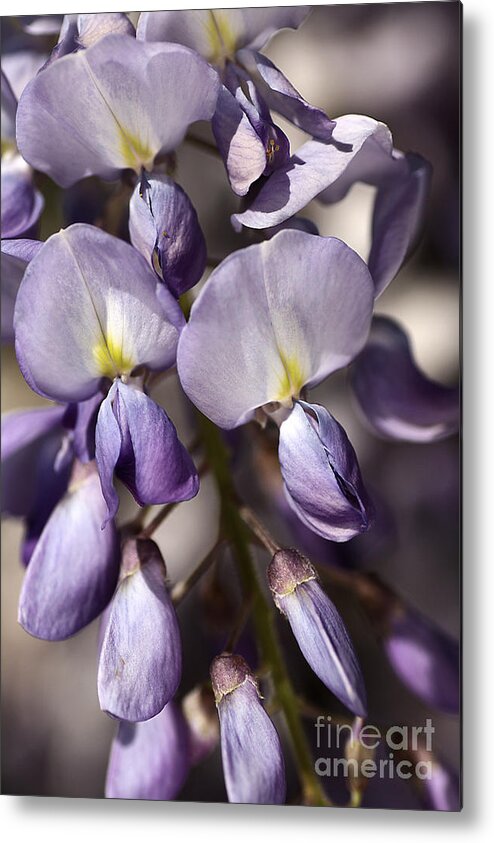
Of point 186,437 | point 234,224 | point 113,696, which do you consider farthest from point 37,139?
point 113,696

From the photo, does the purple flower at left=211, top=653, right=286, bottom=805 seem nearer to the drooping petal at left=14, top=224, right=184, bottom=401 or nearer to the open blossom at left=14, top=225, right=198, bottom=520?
the open blossom at left=14, top=225, right=198, bottom=520

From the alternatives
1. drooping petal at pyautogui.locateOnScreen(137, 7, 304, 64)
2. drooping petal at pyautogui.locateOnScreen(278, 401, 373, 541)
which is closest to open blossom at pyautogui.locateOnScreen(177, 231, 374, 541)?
drooping petal at pyautogui.locateOnScreen(278, 401, 373, 541)

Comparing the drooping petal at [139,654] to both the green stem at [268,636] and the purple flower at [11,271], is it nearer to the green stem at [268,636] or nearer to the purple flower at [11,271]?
the green stem at [268,636]

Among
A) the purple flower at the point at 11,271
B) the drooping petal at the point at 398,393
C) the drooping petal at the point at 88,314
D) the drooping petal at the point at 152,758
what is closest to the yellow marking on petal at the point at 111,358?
the drooping petal at the point at 88,314

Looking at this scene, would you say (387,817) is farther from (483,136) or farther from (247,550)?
(483,136)

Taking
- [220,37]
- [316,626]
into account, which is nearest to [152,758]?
[316,626]
